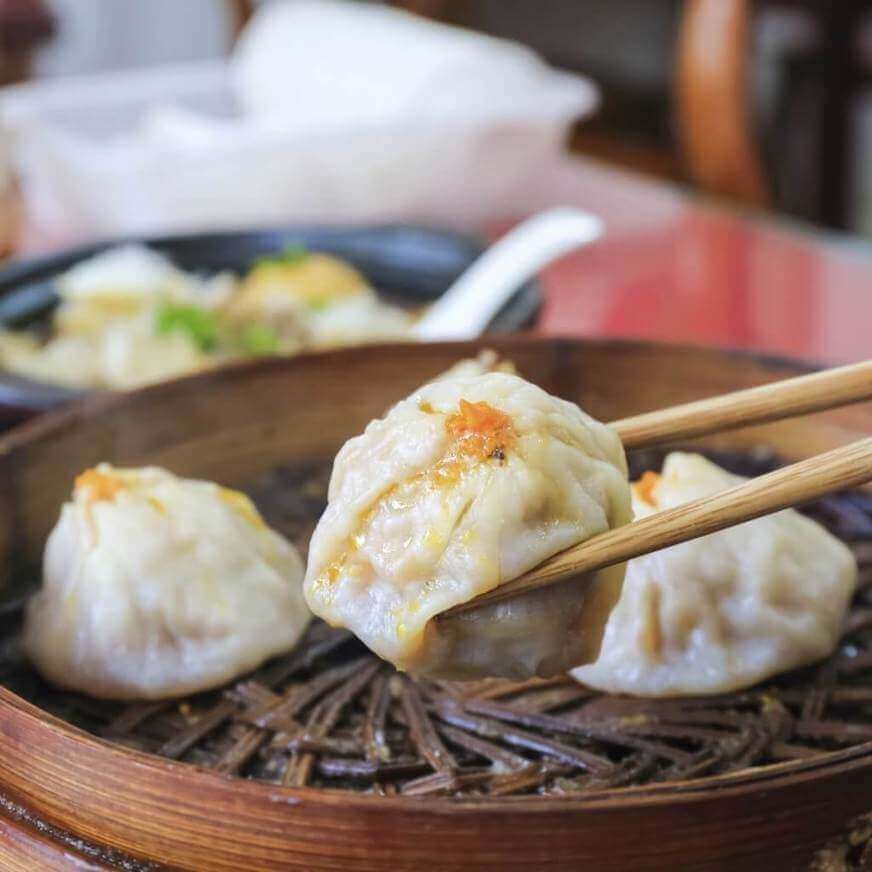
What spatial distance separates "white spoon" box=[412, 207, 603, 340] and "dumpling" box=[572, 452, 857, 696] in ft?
3.09

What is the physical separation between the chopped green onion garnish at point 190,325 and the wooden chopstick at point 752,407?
1498mm

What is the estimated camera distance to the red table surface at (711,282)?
307 centimetres

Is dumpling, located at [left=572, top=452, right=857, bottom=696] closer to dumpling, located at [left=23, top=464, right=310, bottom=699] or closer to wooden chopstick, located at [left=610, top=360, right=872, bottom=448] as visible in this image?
wooden chopstick, located at [left=610, top=360, right=872, bottom=448]

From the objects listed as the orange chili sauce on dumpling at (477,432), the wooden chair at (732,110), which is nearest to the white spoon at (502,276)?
the orange chili sauce on dumpling at (477,432)

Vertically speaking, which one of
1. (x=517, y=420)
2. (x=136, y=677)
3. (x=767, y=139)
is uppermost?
(x=517, y=420)

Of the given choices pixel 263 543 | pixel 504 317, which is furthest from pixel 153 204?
pixel 263 543

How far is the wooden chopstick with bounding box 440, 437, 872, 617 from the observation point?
117 centimetres

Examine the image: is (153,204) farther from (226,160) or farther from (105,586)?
(105,586)

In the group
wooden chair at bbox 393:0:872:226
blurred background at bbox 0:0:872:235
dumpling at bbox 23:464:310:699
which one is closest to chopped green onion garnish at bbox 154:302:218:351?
dumpling at bbox 23:464:310:699

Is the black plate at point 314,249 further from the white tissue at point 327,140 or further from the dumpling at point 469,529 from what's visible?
the dumpling at point 469,529

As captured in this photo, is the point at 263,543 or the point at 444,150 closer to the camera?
the point at 263,543

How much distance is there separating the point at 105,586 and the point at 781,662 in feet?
2.83

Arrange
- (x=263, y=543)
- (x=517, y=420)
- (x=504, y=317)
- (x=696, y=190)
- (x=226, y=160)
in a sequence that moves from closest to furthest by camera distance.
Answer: (x=517, y=420)
(x=263, y=543)
(x=504, y=317)
(x=226, y=160)
(x=696, y=190)

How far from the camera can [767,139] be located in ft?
23.0
